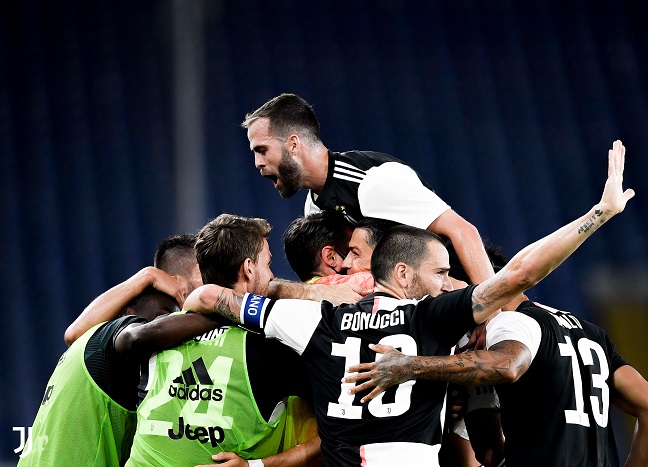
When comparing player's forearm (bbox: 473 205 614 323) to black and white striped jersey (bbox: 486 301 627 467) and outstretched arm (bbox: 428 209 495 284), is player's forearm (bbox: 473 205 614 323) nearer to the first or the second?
black and white striped jersey (bbox: 486 301 627 467)

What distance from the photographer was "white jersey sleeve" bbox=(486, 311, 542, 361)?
342cm

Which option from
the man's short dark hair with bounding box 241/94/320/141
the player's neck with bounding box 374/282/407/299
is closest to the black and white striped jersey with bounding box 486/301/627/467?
the player's neck with bounding box 374/282/407/299

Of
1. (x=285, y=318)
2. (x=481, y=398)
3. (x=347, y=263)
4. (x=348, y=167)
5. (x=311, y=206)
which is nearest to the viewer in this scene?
(x=285, y=318)

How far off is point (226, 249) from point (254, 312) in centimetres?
37

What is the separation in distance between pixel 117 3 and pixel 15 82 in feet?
4.32

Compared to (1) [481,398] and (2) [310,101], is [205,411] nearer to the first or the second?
(1) [481,398]

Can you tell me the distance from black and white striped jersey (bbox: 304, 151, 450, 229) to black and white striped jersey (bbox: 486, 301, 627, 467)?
2.15 ft

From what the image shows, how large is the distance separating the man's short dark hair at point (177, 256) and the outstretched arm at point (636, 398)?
6.38 feet

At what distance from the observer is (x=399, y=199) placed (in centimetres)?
410

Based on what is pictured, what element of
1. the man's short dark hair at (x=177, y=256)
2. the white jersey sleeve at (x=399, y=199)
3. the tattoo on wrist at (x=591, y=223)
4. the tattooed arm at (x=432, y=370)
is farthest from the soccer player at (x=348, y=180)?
the tattoo on wrist at (x=591, y=223)

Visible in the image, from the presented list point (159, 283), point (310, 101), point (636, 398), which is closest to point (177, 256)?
point (159, 283)

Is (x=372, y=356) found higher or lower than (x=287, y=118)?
lower

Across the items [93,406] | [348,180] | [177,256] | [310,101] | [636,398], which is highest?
[310,101]

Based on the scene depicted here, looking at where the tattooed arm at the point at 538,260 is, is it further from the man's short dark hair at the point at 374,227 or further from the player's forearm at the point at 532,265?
the man's short dark hair at the point at 374,227
